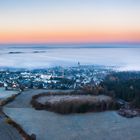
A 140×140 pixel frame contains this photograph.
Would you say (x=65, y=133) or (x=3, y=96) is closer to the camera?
(x=65, y=133)

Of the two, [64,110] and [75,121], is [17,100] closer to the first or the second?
[64,110]

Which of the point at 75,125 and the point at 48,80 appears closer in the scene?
the point at 75,125

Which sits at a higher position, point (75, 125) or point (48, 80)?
point (75, 125)

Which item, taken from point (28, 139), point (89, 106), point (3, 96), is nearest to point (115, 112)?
point (89, 106)

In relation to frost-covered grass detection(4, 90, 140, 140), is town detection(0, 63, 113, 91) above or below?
below

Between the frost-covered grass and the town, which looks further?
the town

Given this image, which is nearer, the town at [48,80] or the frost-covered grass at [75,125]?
the frost-covered grass at [75,125]

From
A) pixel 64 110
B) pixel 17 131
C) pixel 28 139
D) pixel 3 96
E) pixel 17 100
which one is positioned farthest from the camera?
pixel 3 96

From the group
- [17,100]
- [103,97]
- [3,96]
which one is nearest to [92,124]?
[103,97]

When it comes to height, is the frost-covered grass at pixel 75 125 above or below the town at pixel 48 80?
above

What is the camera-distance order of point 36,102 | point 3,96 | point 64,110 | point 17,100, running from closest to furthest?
point 64,110 < point 36,102 < point 17,100 < point 3,96
